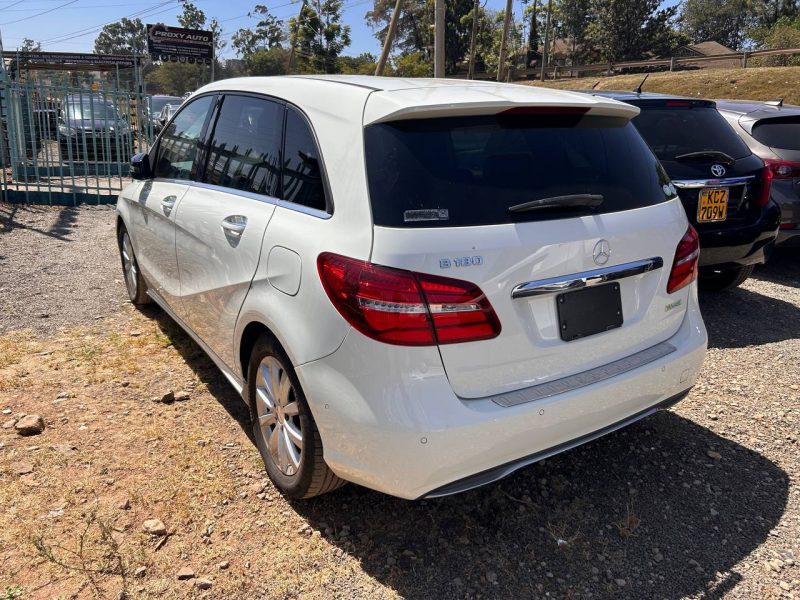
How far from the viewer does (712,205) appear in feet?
16.1

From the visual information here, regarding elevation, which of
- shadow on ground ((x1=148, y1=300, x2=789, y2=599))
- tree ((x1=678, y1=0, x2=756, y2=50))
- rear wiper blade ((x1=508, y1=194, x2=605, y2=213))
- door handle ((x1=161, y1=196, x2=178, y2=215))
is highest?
tree ((x1=678, y1=0, x2=756, y2=50))

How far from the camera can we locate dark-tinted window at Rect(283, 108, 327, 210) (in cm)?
254

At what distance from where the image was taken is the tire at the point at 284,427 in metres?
2.51

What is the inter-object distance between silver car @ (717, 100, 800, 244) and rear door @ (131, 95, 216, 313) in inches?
205

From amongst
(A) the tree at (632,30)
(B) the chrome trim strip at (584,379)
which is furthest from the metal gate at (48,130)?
(A) the tree at (632,30)

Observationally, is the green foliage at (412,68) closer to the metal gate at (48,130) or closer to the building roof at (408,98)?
the metal gate at (48,130)

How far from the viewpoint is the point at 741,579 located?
242 cm

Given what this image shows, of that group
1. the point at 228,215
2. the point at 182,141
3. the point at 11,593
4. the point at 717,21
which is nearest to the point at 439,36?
the point at 182,141

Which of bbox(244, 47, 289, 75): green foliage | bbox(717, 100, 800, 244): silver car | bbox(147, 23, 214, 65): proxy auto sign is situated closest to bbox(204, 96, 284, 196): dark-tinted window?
bbox(717, 100, 800, 244): silver car

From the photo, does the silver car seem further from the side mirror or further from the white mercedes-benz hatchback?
the side mirror

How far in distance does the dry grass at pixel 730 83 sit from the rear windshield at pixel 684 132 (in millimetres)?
21891

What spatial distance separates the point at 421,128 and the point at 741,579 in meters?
2.06

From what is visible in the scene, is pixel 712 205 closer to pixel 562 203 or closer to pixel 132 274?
pixel 562 203

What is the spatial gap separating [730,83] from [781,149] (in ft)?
87.9
